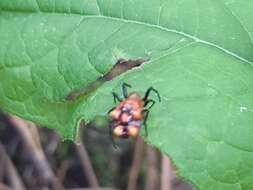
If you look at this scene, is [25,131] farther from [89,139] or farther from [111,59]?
[111,59]

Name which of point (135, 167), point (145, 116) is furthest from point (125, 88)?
point (135, 167)

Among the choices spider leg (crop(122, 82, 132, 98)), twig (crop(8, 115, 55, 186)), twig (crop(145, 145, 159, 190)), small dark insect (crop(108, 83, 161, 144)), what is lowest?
twig (crop(145, 145, 159, 190))

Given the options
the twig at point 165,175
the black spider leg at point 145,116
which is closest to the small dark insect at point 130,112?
the black spider leg at point 145,116

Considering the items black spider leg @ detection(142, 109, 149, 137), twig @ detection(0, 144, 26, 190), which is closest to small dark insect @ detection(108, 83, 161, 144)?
black spider leg @ detection(142, 109, 149, 137)

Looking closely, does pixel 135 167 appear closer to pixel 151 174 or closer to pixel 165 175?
pixel 151 174

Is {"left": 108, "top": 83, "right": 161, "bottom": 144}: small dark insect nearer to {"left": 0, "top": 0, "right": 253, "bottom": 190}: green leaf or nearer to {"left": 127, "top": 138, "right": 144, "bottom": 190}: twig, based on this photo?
{"left": 0, "top": 0, "right": 253, "bottom": 190}: green leaf
